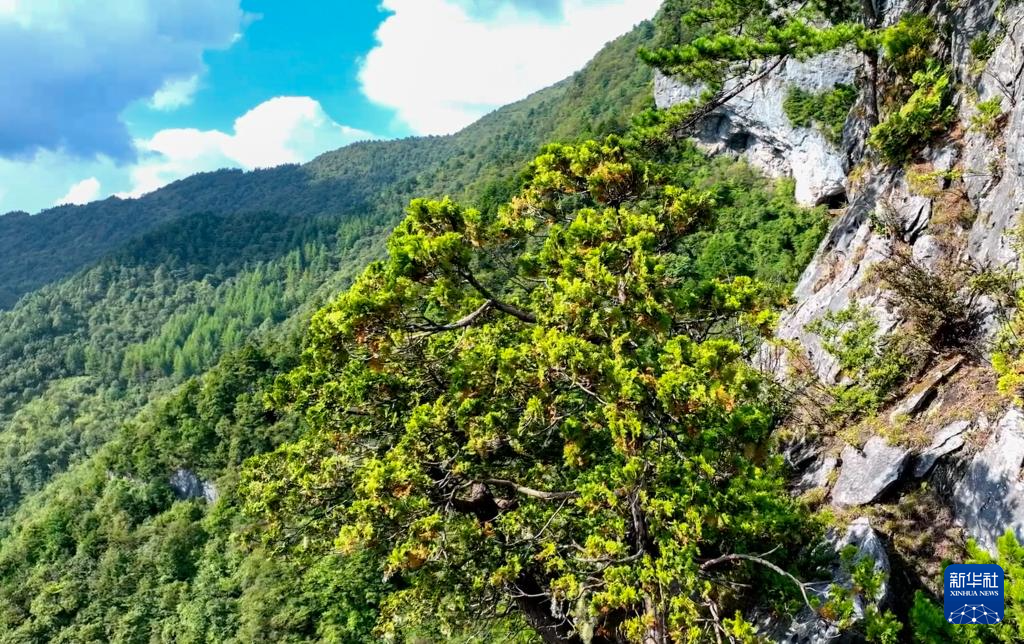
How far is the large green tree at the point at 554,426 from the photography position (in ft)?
20.6

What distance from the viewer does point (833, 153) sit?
142ft

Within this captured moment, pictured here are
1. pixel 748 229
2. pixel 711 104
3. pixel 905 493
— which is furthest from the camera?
pixel 748 229

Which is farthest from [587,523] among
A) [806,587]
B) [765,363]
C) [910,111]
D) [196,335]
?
[196,335]

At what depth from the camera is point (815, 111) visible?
4262 cm

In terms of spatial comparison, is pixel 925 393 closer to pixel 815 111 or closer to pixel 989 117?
pixel 989 117

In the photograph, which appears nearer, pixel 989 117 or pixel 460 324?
pixel 460 324

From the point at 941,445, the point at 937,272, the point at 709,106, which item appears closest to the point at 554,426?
the point at 941,445

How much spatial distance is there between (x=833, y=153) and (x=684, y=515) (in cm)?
4465

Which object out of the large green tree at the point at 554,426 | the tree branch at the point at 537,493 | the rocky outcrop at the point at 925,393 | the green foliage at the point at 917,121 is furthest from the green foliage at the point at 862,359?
the tree branch at the point at 537,493

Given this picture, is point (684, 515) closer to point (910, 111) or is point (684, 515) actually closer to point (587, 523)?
point (587, 523)

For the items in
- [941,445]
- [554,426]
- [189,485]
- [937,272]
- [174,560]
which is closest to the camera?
[554,426]

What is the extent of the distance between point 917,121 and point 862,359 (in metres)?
5.06

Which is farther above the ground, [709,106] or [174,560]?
[709,106]

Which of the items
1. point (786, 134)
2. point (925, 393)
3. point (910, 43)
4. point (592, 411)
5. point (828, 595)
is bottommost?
point (828, 595)
